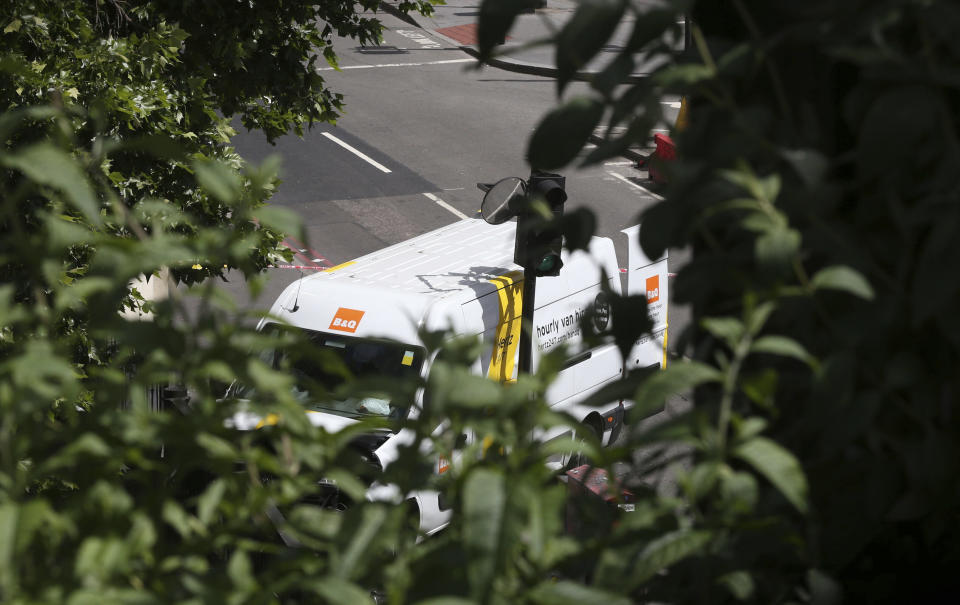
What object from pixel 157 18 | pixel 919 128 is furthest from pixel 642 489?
pixel 157 18

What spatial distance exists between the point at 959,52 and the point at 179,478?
2.74 ft

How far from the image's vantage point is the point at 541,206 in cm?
118

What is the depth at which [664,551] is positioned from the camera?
892mm

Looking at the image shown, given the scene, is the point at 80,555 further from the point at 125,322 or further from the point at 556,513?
the point at 556,513

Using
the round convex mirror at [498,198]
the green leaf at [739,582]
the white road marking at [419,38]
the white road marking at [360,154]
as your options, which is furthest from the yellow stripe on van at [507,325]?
the white road marking at [419,38]

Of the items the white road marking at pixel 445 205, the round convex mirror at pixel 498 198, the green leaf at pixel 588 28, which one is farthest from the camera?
the white road marking at pixel 445 205

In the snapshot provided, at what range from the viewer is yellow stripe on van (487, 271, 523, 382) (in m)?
10.1

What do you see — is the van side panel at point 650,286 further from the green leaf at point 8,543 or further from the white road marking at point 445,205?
the green leaf at point 8,543

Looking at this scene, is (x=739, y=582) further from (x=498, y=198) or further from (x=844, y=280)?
(x=498, y=198)

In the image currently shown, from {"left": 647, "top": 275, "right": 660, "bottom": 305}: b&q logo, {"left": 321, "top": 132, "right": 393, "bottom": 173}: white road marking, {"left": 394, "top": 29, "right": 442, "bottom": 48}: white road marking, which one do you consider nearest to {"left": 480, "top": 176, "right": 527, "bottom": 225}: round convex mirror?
{"left": 647, "top": 275, "right": 660, "bottom": 305}: b&q logo

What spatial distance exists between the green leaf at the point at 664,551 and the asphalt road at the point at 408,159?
42.8ft

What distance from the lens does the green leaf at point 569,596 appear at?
2.79 ft

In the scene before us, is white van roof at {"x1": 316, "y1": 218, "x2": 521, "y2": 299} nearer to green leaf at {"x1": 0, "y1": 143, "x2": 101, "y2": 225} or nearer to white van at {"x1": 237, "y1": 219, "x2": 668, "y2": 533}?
white van at {"x1": 237, "y1": 219, "x2": 668, "y2": 533}

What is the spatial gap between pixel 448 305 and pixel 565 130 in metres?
8.68
